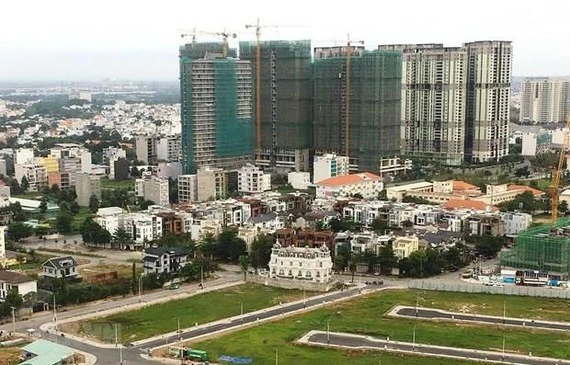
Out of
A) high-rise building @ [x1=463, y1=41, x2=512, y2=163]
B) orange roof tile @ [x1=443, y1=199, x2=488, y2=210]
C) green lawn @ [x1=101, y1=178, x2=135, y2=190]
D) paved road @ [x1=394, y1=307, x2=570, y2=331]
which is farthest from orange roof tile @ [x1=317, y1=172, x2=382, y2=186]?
paved road @ [x1=394, y1=307, x2=570, y2=331]

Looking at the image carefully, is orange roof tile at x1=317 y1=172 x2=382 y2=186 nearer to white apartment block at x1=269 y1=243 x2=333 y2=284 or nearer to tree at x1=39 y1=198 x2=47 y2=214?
tree at x1=39 y1=198 x2=47 y2=214

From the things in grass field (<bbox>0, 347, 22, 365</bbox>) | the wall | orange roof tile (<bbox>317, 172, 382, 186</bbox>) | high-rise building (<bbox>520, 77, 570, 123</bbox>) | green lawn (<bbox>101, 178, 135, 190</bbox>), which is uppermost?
high-rise building (<bbox>520, 77, 570, 123</bbox>)

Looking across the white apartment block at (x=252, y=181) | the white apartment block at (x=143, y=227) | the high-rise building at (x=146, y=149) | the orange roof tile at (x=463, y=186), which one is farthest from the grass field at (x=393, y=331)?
the high-rise building at (x=146, y=149)

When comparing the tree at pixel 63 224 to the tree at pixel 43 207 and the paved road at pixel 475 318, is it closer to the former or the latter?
the tree at pixel 43 207

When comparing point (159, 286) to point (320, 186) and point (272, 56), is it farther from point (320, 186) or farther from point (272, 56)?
point (272, 56)

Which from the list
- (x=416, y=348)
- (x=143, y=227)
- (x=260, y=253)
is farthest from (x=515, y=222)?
(x=143, y=227)

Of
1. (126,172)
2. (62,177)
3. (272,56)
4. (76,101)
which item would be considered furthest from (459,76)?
(76,101)
